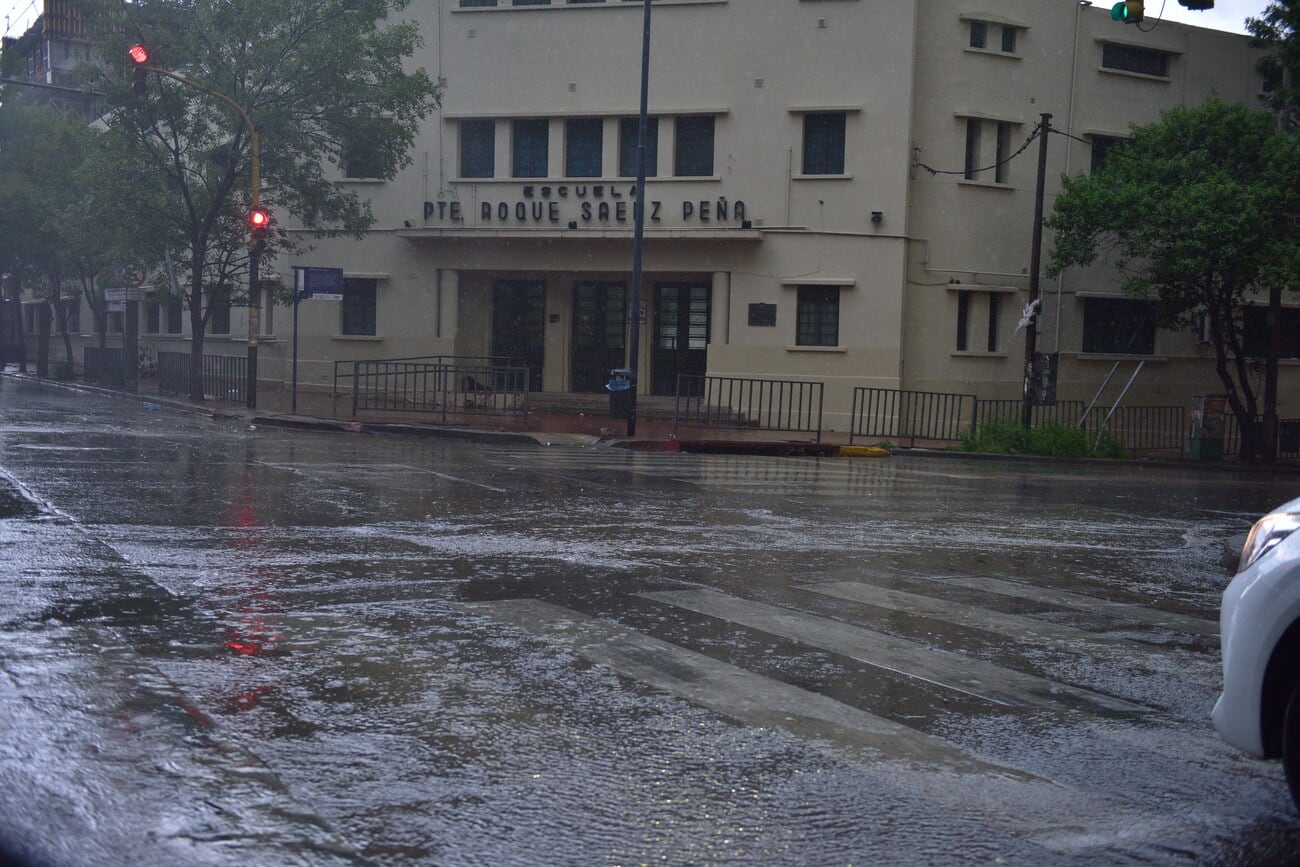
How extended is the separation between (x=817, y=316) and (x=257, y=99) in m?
13.5

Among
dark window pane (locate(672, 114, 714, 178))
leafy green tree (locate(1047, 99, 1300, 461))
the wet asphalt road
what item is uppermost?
dark window pane (locate(672, 114, 714, 178))

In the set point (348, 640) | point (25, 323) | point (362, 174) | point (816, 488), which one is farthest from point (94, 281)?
point (348, 640)

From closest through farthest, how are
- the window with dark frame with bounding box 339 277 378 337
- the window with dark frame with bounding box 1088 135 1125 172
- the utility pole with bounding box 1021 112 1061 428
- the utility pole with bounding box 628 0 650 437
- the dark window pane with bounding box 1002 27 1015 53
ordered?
the utility pole with bounding box 628 0 650 437, the utility pole with bounding box 1021 112 1061 428, the dark window pane with bounding box 1002 27 1015 53, the window with dark frame with bounding box 1088 135 1125 172, the window with dark frame with bounding box 339 277 378 337

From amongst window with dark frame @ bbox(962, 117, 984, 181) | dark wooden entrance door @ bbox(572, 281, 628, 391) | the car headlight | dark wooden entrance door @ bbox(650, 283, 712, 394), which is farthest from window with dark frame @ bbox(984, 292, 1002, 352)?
the car headlight

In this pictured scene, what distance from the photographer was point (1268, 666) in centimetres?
431

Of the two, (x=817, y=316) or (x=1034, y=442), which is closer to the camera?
(x=1034, y=442)

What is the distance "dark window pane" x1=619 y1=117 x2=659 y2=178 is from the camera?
3078 cm

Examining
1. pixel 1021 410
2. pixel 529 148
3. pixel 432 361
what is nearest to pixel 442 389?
pixel 432 361

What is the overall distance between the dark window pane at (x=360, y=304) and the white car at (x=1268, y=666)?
3067cm

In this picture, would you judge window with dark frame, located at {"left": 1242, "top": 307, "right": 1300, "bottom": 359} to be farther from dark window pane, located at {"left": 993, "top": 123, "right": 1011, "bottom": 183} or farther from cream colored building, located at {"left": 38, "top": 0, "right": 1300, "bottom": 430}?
dark window pane, located at {"left": 993, "top": 123, "right": 1011, "bottom": 183}

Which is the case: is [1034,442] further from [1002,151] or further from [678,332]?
A: [678,332]

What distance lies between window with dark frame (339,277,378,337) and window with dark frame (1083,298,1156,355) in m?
17.6

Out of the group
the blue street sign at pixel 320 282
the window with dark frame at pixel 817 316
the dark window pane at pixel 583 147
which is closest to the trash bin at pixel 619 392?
the window with dark frame at pixel 817 316

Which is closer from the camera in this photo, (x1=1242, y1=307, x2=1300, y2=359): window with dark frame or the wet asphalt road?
the wet asphalt road
